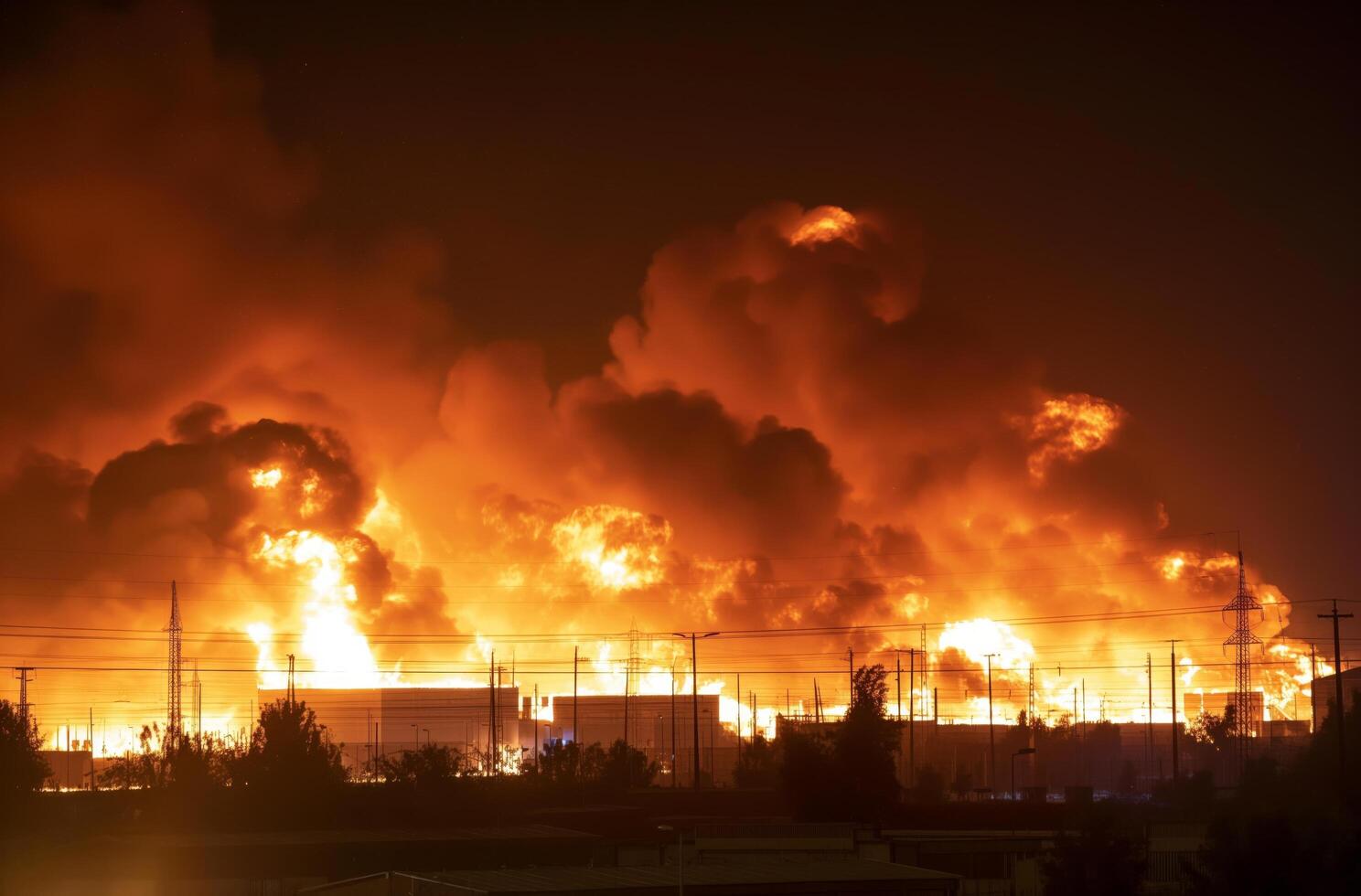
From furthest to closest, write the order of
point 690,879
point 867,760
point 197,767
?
point 197,767 < point 867,760 < point 690,879

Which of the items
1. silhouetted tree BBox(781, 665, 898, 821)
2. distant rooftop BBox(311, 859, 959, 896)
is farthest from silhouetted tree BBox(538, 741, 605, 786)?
distant rooftop BBox(311, 859, 959, 896)

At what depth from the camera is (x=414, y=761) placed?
87000 mm

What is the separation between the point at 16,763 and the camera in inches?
2916

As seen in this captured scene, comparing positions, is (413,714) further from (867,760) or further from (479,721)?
(867,760)

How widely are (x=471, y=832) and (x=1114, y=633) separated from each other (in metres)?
105

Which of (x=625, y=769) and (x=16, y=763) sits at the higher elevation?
(x=16, y=763)

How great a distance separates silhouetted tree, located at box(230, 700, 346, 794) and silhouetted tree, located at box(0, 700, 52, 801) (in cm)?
999

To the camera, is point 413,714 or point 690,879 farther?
point 413,714

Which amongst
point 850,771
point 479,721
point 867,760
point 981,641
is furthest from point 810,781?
point 981,641

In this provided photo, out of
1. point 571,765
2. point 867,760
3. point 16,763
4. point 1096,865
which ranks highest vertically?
point 16,763

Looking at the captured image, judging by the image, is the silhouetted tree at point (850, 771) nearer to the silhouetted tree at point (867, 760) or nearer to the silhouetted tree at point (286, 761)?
the silhouetted tree at point (867, 760)

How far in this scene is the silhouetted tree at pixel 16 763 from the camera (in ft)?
239

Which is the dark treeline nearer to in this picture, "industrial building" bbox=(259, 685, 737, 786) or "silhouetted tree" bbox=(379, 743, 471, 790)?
"silhouetted tree" bbox=(379, 743, 471, 790)

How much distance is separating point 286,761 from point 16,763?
13.5 meters
